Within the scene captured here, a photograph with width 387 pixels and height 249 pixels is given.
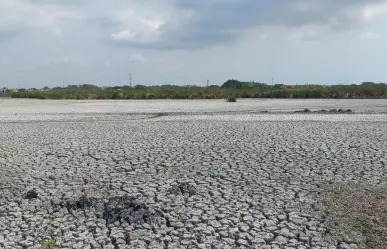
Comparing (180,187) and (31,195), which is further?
(180,187)

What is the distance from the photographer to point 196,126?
43.4ft

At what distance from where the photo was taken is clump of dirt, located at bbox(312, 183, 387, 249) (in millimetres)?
4047

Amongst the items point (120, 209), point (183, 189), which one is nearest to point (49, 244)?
point (120, 209)

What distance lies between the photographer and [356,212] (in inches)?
186

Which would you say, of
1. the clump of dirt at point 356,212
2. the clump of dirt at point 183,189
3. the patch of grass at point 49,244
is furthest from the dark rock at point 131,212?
the clump of dirt at point 356,212

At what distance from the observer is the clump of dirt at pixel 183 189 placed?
5.52m

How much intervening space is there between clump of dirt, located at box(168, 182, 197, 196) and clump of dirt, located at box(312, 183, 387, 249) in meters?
1.63

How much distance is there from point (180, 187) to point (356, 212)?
2.34 meters

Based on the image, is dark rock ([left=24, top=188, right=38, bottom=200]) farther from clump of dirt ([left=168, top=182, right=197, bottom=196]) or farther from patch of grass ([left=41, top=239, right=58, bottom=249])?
clump of dirt ([left=168, top=182, right=197, bottom=196])

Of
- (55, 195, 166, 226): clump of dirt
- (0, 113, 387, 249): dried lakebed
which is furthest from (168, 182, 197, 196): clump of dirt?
(55, 195, 166, 226): clump of dirt

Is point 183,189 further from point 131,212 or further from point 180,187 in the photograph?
point 131,212

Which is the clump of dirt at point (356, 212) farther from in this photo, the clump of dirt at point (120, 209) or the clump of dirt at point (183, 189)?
the clump of dirt at point (120, 209)

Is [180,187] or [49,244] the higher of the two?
[180,187]

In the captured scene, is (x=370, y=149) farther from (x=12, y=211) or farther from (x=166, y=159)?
(x=12, y=211)
